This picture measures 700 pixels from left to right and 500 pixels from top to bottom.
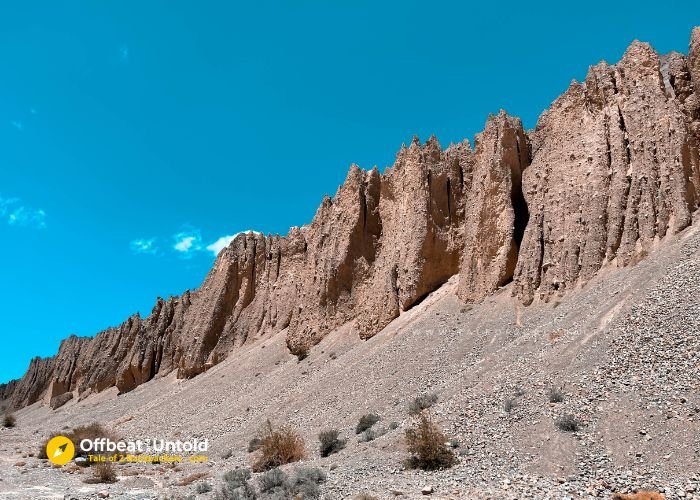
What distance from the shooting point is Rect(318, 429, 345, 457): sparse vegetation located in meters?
19.0

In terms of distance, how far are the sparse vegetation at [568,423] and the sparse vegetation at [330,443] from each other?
7775 millimetres

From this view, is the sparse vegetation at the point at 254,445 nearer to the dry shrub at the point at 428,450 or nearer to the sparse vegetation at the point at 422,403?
the sparse vegetation at the point at 422,403

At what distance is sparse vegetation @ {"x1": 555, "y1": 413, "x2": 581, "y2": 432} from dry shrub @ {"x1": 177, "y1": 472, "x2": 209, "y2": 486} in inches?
492


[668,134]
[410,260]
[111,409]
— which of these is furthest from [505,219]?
[111,409]

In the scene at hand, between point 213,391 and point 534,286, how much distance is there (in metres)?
23.5

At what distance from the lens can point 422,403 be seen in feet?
65.0

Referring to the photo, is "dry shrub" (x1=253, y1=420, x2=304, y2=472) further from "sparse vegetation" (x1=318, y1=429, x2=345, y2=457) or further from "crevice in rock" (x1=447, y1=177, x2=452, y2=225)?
"crevice in rock" (x1=447, y1=177, x2=452, y2=225)

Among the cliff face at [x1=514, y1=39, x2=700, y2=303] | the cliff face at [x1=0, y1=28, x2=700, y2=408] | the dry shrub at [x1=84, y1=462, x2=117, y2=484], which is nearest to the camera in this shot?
the dry shrub at [x1=84, y1=462, x2=117, y2=484]

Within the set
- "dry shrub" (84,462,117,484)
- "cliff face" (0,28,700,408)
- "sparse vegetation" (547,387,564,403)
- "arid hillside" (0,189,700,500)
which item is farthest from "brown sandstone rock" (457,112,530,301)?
"dry shrub" (84,462,117,484)

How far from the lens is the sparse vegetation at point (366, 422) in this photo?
20.2 meters

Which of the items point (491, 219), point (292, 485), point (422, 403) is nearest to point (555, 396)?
point (422, 403)

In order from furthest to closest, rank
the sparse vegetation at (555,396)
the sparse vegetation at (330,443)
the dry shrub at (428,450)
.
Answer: the sparse vegetation at (330,443) → the sparse vegetation at (555,396) → the dry shrub at (428,450)

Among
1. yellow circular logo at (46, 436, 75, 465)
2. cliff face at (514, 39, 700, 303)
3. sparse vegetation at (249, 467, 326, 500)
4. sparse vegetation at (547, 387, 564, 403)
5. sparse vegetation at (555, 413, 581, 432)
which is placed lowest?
sparse vegetation at (555, 413, 581, 432)

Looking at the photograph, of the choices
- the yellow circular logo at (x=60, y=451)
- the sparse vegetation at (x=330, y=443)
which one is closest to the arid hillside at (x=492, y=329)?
the sparse vegetation at (x=330, y=443)
